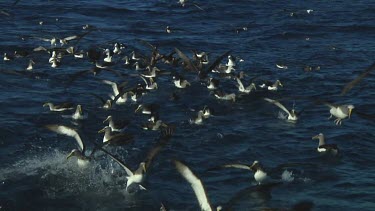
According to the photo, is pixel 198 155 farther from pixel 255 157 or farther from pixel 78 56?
pixel 78 56

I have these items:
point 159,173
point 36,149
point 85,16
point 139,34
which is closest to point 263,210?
point 159,173

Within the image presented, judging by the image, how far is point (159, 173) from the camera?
20.6 meters

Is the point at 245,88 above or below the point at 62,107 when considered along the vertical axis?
above

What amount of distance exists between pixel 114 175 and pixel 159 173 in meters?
1.41

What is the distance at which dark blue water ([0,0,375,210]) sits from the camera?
1902 centimetres

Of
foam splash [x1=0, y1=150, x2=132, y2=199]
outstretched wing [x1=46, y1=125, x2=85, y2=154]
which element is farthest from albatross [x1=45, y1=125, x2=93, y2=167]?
foam splash [x1=0, y1=150, x2=132, y2=199]

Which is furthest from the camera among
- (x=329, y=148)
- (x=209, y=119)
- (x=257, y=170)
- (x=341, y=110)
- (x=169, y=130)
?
(x=209, y=119)

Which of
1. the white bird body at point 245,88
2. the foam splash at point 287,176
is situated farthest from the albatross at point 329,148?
the white bird body at point 245,88

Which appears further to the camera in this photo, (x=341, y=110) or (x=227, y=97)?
(x=227, y=97)

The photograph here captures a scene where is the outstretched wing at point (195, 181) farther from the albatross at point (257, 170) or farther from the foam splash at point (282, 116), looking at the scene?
the foam splash at point (282, 116)

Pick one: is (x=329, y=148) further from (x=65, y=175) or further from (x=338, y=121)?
(x=65, y=175)

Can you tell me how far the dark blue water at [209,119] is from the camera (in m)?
19.0

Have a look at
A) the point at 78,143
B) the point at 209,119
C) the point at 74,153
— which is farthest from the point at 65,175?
the point at 209,119

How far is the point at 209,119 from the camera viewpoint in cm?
2595
